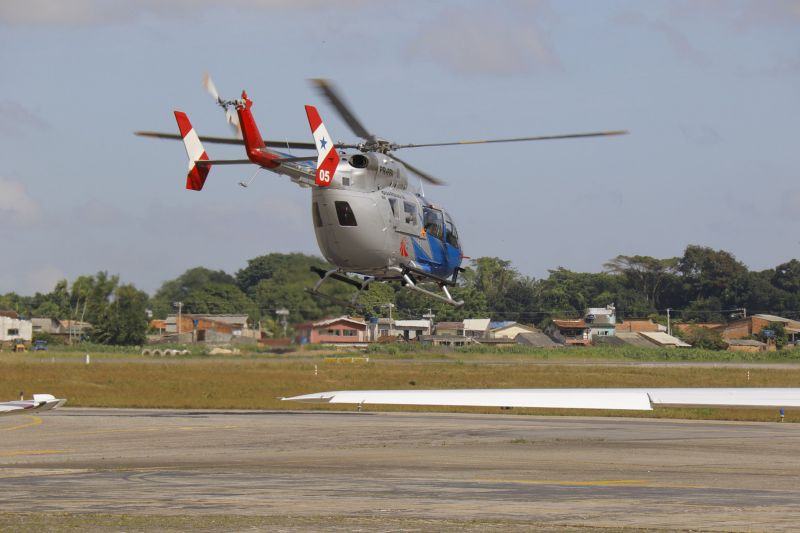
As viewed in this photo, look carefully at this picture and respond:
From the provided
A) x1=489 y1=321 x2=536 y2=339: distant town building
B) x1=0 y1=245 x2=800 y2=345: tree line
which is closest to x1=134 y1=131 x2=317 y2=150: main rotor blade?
x1=0 y1=245 x2=800 y2=345: tree line

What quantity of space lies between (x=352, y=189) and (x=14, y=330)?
94643mm

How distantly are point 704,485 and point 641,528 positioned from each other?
522 centimetres

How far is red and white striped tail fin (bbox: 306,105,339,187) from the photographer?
30.8 meters

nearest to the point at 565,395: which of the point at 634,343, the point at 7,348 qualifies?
the point at 634,343

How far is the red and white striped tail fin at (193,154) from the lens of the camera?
32.6m

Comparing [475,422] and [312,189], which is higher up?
[312,189]

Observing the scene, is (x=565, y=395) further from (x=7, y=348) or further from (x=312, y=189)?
(x=7, y=348)

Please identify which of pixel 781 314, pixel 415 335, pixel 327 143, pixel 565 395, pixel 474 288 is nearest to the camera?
pixel 565 395

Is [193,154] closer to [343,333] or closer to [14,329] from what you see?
[343,333]

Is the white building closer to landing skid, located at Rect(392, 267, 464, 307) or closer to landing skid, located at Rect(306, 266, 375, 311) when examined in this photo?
landing skid, located at Rect(306, 266, 375, 311)

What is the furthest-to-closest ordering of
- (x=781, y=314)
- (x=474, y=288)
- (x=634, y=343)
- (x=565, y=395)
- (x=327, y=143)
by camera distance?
(x=781, y=314)
(x=634, y=343)
(x=474, y=288)
(x=327, y=143)
(x=565, y=395)

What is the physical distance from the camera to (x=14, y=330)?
383 feet

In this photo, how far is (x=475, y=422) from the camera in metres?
32.4

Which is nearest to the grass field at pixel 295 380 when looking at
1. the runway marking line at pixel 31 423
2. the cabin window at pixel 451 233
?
the runway marking line at pixel 31 423
